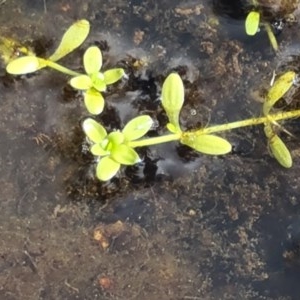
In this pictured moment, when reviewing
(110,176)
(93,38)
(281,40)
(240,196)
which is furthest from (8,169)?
(281,40)

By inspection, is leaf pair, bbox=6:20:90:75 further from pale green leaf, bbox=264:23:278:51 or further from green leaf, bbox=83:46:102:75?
pale green leaf, bbox=264:23:278:51

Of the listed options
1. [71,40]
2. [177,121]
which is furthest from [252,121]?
[71,40]

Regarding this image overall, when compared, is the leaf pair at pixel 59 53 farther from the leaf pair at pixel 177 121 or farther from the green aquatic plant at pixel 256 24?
the green aquatic plant at pixel 256 24

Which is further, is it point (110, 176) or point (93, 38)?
point (93, 38)

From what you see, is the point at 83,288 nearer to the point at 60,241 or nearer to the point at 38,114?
the point at 60,241

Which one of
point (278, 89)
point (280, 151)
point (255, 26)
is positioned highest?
point (255, 26)

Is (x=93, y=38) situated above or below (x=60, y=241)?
above

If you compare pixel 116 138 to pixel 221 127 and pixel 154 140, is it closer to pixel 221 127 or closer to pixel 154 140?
pixel 154 140
